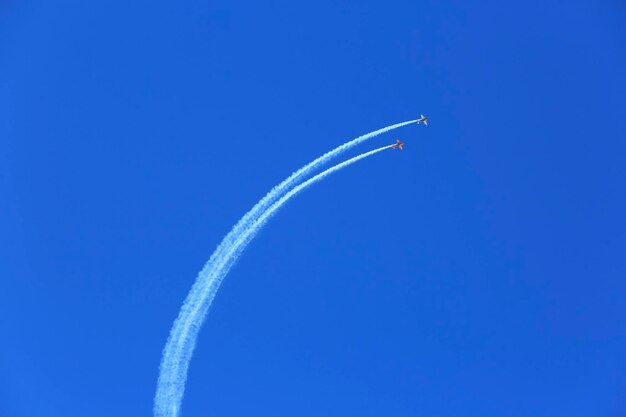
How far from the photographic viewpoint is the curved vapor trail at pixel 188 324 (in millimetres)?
12703

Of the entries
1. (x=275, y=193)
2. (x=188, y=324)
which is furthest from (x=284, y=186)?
(x=188, y=324)

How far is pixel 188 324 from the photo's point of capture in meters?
12.9

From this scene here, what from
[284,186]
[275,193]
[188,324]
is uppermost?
[284,186]

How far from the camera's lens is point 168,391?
12.7 meters

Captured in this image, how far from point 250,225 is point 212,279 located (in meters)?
1.39

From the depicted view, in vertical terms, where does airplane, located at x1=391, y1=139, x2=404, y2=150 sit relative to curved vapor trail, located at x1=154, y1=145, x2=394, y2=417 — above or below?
above

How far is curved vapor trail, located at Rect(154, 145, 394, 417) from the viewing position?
12.7 metres

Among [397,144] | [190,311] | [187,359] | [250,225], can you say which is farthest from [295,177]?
[187,359]

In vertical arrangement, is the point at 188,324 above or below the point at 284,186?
below

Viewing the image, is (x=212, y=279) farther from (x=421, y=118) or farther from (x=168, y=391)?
(x=421, y=118)

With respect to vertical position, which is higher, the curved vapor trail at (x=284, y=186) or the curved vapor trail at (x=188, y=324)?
the curved vapor trail at (x=284, y=186)

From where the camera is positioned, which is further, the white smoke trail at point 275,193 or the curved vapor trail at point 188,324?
the white smoke trail at point 275,193

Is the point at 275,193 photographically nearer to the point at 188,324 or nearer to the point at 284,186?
the point at 284,186

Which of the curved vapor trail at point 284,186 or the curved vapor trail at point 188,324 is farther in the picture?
the curved vapor trail at point 284,186
